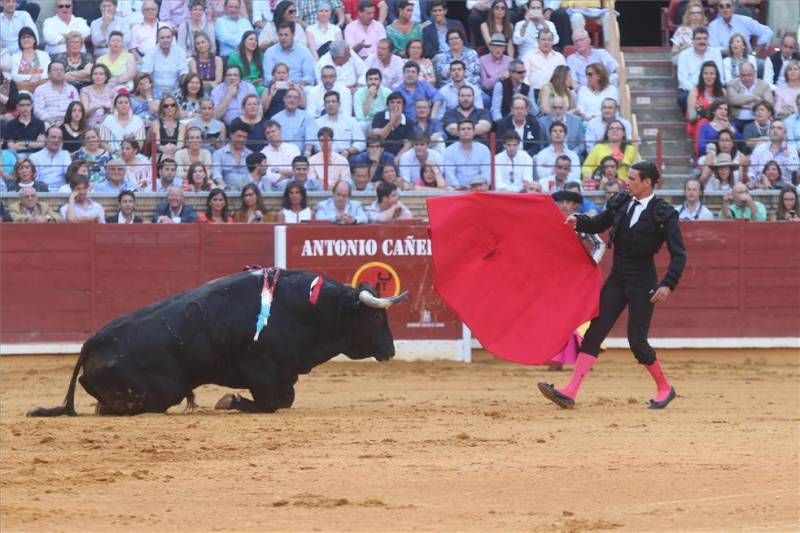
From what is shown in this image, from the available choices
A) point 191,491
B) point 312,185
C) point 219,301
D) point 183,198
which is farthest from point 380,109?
point 191,491

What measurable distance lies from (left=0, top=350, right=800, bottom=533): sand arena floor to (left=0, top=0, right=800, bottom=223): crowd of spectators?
381cm

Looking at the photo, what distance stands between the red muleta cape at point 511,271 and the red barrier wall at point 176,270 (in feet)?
13.7

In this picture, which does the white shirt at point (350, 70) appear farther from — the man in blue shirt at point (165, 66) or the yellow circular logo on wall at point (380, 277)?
the yellow circular logo on wall at point (380, 277)

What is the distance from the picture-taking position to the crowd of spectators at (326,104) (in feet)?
51.3

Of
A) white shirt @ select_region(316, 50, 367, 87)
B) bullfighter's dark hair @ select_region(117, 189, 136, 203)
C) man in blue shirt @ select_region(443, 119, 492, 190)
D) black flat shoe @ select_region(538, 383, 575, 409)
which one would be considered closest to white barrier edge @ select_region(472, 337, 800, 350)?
man in blue shirt @ select_region(443, 119, 492, 190)

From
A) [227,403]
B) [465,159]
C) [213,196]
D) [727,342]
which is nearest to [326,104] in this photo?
[465,159]

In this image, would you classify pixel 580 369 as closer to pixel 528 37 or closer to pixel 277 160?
pixel 277 160

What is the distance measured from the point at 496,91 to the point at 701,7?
2959mm

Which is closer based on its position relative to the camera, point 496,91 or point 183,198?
point 183,198

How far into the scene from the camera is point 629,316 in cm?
1039

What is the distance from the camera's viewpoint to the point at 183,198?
15.6m

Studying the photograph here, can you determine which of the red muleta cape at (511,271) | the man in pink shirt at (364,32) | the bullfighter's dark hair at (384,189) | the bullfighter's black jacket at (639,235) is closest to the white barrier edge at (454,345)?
the bullfighter's dark hair at (384,189)

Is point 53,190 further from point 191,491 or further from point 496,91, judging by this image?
point 191,491

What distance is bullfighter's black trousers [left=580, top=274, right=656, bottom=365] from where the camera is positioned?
1040 cm
